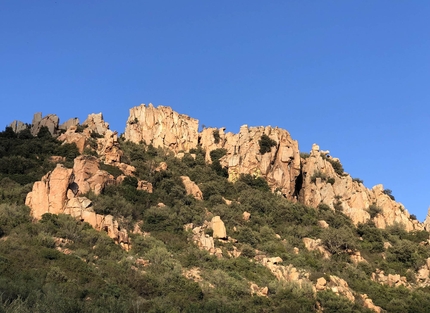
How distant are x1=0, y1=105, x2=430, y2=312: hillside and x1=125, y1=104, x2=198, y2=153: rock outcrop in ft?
0.61

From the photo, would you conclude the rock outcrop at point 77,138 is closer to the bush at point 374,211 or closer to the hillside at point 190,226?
the hillside at point 190,226

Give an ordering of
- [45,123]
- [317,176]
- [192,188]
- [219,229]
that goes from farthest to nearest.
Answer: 1. [45,123]
2. [317,176]
3. [192,188]
4. [219,229]

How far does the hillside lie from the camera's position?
3344 cm

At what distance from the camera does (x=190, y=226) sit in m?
45.9

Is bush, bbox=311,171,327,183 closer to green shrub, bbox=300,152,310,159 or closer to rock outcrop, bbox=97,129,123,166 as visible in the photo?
green shrub, bbox=300,152,310,159

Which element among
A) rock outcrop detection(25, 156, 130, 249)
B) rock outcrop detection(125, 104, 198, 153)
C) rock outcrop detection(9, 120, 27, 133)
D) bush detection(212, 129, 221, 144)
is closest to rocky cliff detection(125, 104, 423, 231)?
rock outcrop detection(125, 104, 198, 153)

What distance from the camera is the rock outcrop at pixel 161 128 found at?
2709 inches

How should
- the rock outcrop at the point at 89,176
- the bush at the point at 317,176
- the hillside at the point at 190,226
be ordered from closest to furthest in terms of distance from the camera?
the hillside at the point at 190,226
the rock outcrop at the point at 89,176
the bush at the point at 317,176

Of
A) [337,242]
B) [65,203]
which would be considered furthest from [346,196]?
[65,203]

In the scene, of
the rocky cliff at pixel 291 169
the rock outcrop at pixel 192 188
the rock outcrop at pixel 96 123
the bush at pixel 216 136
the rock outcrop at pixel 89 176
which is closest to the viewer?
the rock outcrop at pixel 89 176

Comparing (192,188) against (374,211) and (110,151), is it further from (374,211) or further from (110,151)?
(374,211)

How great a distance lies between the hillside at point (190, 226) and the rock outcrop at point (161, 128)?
19cm

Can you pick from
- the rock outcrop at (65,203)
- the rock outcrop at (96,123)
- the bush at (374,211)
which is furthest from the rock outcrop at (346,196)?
the rock outcrop at (65,203)

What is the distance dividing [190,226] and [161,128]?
26.1m
